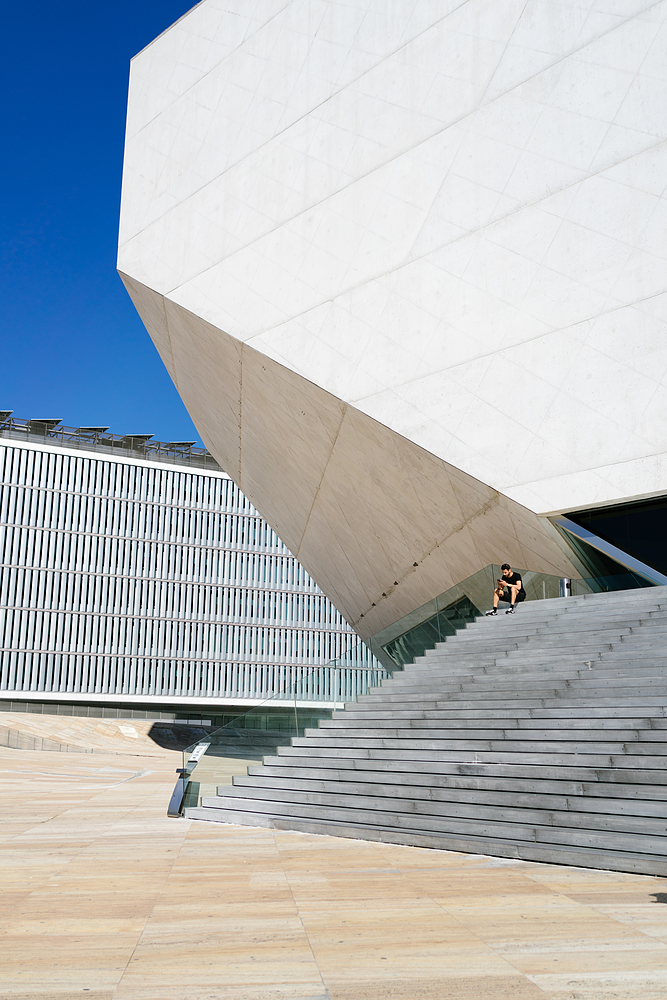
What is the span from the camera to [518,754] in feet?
22.5

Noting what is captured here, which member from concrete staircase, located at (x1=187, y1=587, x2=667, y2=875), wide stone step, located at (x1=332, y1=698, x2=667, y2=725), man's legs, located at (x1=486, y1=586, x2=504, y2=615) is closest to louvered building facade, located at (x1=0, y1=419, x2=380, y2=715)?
man's legs, located at (x1=486, y1=586, x2=504, y2=615)

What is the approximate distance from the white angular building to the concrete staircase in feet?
11.4

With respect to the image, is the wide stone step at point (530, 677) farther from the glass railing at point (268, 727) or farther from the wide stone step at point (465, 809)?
the wide stone step at point (465, 809)

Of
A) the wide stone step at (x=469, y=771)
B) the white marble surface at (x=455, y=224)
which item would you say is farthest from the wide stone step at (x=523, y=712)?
the white marble surface at (x=455, y=224)

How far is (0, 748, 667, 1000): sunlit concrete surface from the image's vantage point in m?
2.85

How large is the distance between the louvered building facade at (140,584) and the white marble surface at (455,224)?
2731 cm

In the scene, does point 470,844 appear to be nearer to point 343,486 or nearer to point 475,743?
point 475,743

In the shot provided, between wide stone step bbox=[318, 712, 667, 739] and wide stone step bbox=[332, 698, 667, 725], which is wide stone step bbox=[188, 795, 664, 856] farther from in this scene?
wide stone step bbox=[332, 698, 667, 725]

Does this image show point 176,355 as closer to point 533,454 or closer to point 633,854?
point 533,454

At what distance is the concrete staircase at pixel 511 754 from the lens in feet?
18.8

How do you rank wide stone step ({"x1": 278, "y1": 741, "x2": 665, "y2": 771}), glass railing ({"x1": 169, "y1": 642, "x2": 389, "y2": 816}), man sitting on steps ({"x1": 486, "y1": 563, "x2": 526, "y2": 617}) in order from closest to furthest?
1. wide stone step ({"x1": 278, "y1": 741, "x2": 665, "y2": 771})
2. glass railing ({"x1": 169, "y1": 642, "x2": 389, "y2": 816})
3. man sitting on steps ({"x1": 486, "y1": 563, "x2": 526, "y2": 617})

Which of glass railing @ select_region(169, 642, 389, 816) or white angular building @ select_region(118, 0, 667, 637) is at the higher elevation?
white angular building @ select_region(118, 0, 667, 637)

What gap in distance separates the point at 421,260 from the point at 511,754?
32.1ft

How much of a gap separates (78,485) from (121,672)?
10.4 metres
